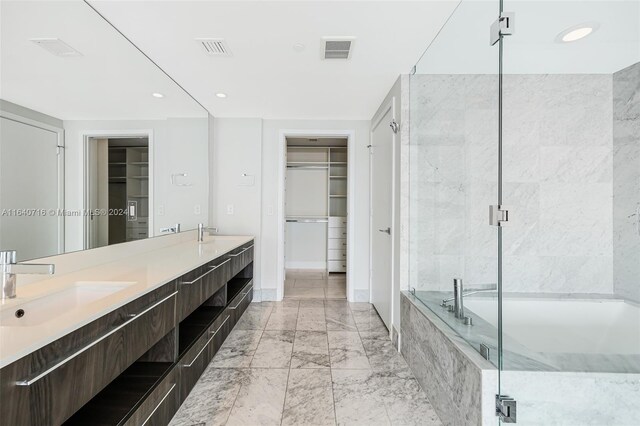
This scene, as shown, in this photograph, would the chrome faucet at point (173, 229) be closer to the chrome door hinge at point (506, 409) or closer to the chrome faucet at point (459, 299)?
the chrome faucet at point (459, 299)

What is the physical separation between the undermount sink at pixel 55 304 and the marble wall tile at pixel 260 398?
0.98 m

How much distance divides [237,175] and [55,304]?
2779mm

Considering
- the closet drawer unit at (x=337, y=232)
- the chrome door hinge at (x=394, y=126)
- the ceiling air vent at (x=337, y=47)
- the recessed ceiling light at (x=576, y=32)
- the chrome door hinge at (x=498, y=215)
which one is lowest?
the closet drawer unit at (x=337, y=232)

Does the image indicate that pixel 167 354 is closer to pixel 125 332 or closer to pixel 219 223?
pixel 125 332

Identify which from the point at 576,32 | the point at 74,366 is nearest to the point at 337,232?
the point at 576,32

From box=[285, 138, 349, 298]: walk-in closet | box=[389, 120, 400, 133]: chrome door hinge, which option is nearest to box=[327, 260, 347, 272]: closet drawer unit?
box=[285, 138, 349, 298]: walk-in closet

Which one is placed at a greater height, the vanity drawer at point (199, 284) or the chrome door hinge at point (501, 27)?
the chrome door hinge at point (501, 27)

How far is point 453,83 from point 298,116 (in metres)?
2.13

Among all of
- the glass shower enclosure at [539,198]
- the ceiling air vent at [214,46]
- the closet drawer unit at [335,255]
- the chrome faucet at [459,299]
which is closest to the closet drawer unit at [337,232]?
the closet drawer unit at [335,255]

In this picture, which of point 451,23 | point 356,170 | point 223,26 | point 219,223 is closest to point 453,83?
point 451,23

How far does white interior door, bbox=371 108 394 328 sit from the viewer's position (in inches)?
118

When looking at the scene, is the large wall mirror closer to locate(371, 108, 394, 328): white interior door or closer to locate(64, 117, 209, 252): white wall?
locate(64, 117, 209, 252): white wall

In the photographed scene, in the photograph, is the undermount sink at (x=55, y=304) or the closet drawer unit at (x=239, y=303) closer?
the undermount sink at (x=55, y=304)

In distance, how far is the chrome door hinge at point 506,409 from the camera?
4.27 feet
